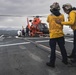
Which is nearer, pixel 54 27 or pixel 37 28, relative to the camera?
pixel 54 27

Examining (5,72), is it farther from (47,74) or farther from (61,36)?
(61,36)

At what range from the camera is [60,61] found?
9.65 metres

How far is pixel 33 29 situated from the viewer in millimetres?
41031

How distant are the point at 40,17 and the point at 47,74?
34890mm

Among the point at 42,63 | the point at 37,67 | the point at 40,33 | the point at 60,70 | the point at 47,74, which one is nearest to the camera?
the point at 47,74

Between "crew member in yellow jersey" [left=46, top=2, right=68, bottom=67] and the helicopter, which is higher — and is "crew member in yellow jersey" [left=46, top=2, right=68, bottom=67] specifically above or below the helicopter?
above

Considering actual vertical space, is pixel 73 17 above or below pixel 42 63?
above

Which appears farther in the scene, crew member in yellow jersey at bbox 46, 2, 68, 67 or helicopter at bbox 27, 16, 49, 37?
helicopter at bbox 27, 16, 49, 37

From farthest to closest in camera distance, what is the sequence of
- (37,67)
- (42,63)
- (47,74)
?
(42,63) → (37,67) → (47,74)

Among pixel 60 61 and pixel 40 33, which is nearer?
pixel 60 61

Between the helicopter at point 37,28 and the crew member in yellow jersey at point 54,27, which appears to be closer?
the crew member in yellow jersey at point 54,27

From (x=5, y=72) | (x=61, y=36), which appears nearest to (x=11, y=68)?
(x=5, y=72)

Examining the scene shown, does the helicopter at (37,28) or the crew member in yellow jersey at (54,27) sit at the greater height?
the crew member in yellow jersey at (54,27)

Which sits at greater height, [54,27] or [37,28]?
[54,27]
